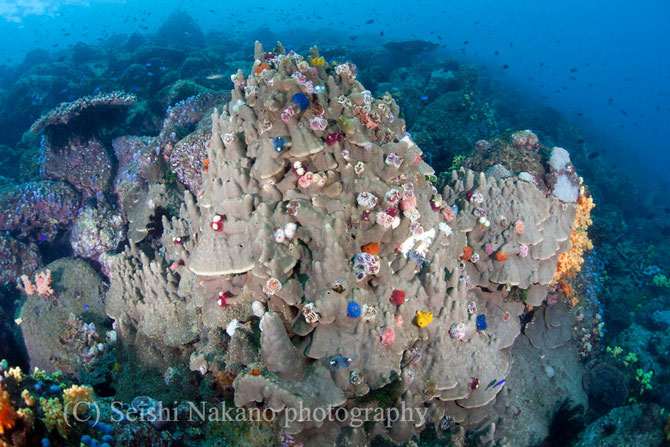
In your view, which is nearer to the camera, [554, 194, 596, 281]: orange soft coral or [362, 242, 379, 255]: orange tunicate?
[362, 242, 379, 255]: orange tunicate

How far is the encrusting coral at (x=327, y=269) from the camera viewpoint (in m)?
3.60

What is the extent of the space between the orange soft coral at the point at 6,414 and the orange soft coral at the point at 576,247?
789 cm

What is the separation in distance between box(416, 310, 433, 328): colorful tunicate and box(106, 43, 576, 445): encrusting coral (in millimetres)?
17

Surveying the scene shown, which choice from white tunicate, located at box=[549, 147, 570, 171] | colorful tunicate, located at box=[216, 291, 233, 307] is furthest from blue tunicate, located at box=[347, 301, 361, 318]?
white tunicate, located at box=[549, 147, 570, 171]

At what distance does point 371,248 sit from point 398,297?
668 millimetres

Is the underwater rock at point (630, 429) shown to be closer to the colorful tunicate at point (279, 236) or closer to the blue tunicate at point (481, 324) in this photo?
the blue tunicate at point (481, 324)

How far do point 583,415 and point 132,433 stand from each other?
7155 mm

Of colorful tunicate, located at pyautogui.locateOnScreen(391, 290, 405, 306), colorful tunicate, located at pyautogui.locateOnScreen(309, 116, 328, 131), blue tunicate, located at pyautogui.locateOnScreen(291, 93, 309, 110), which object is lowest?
colorful tunicate, located at pyautogui.locateOnScreen(391, 290, 405, 306)

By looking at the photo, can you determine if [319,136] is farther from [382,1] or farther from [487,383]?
[382,1]

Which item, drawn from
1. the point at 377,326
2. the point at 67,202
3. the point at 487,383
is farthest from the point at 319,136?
the point at 67,202

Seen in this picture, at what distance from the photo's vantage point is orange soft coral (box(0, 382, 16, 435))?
7.61 feet

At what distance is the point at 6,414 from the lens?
2359mm

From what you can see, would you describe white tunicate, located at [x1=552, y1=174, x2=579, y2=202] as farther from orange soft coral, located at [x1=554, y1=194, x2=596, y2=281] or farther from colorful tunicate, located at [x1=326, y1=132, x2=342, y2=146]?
colorful tunicate, located at [x1=326, y1=132, x2=342, y2=146]

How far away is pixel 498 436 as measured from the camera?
5.02m
